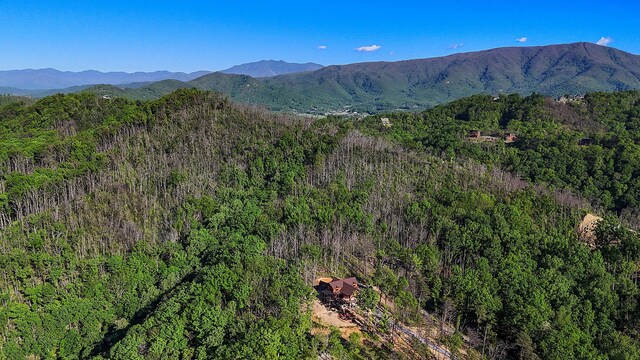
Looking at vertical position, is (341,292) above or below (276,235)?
below

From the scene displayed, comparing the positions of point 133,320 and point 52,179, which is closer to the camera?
point 133,320

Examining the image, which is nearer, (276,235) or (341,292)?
(341,292)

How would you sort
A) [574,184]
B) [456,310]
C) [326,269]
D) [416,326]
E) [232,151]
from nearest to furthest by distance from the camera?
1. [416,326]
2. [456,310]
3. [326,269]
4. [232,151]
5. [574,184]

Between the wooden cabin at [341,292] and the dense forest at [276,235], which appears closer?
the dense forest at [276,235]

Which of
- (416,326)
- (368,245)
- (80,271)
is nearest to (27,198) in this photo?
(80,271)

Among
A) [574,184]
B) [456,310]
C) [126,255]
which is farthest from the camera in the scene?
[574,184]

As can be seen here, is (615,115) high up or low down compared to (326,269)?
up

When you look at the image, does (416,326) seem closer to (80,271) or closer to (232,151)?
(80,271)

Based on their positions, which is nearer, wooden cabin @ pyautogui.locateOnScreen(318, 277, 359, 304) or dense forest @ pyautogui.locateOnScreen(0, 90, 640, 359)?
dense forest @ pyautogui.locateOnScreen(0, 90, 640, 359)
